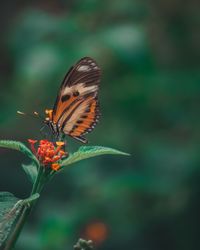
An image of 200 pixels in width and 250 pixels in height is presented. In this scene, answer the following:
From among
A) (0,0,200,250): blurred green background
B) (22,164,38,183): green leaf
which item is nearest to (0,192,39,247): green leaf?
(22,164,38,183): green leaf

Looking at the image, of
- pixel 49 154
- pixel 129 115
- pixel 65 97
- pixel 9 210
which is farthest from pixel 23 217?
pixel 129 115

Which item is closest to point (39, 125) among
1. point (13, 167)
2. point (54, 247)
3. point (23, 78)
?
point (13, 167)

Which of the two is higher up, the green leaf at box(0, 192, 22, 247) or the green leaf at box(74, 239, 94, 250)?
the green leaf at box(0, 192, 22, 247)

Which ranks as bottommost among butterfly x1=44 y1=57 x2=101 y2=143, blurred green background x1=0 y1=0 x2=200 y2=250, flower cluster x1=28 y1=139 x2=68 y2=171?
blurred green background x1=0 y1=0 x2=200 y2=250

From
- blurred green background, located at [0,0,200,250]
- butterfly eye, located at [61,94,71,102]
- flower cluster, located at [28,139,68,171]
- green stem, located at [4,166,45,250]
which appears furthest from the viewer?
blurred green background, located at [0,0,200,250]

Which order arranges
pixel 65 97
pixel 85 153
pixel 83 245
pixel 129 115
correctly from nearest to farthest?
1. pixel 83 245
2. pixel 85 153
3. pixel 65 97
4. pixel 129 115

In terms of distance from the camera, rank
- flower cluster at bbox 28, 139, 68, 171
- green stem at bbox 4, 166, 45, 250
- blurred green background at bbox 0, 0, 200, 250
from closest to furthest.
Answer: green stem at bbox 4, 166, 45, 250, flower cluster at bbox 28, 139, 68, 171, blurred green background at bbox 0, 0, 200, 250

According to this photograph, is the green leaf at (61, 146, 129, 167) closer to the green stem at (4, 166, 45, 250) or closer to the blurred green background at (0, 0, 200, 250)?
the green stem at (4, 166, 45, 250)

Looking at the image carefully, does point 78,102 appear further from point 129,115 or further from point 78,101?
point 129,115

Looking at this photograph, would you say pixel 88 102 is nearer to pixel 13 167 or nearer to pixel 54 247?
pixel 54 247
